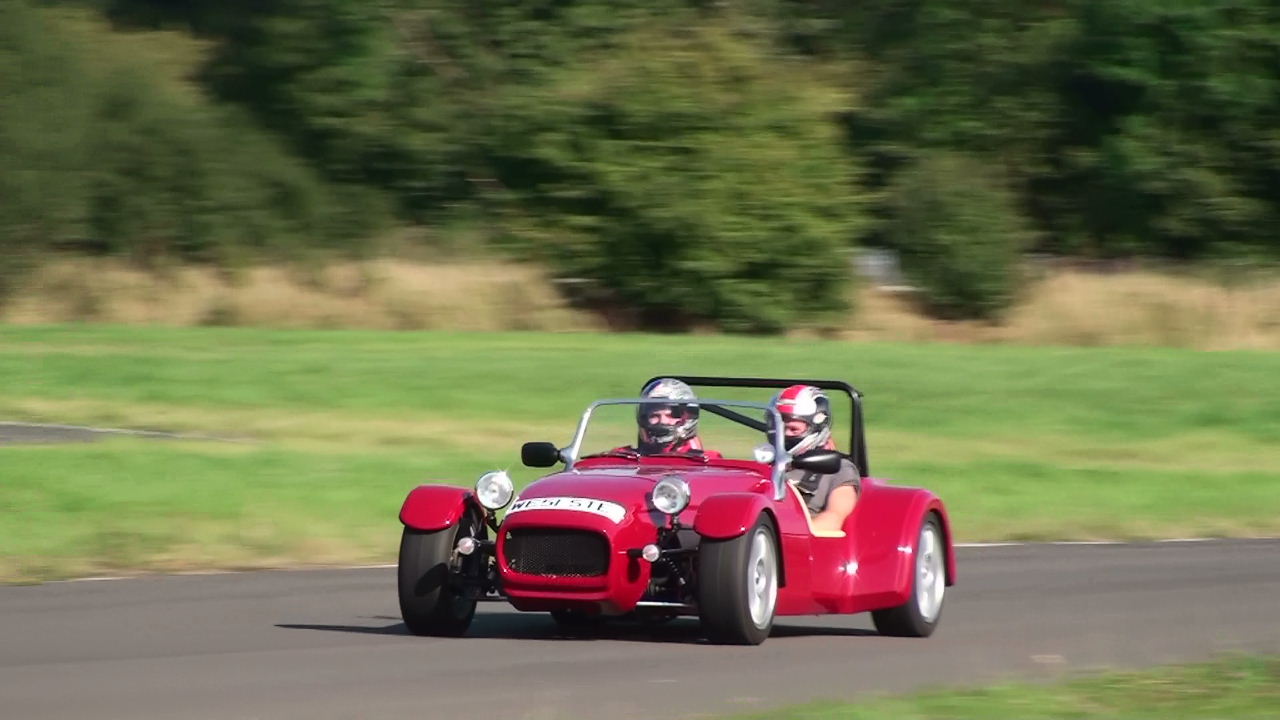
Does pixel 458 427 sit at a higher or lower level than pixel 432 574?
lower

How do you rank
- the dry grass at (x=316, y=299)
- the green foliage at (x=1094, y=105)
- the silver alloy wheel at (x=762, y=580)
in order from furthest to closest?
1. the green foliage at (x=1094, y=105)
2. the dry grass at (x=316, y=299)
3. the silver alloy wheel at (x=762, y=580)

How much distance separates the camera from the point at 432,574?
9.81 meters

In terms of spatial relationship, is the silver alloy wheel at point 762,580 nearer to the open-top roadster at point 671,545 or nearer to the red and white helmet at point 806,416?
the open-top roadster at point 671,545

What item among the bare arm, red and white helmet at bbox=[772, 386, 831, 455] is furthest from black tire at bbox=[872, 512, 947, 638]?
red and white helmet at bbox=[772, 386, 831, 455]

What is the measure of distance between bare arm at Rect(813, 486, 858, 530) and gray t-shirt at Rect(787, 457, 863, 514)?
0.03 meters

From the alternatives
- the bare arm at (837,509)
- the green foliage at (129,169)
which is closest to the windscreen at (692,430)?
the bare arm at (837,509)

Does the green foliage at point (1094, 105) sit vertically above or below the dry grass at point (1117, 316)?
above

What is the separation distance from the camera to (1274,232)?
143 ft

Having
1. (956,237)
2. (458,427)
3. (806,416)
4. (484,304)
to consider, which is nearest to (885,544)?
(806,416)

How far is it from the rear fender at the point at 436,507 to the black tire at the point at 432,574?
0.04m

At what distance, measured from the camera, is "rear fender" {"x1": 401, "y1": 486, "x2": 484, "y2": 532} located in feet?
32.1

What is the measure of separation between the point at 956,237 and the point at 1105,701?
105ft

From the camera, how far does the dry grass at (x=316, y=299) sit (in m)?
36.5

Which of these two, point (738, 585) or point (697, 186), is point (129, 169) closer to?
point (697, 186)
